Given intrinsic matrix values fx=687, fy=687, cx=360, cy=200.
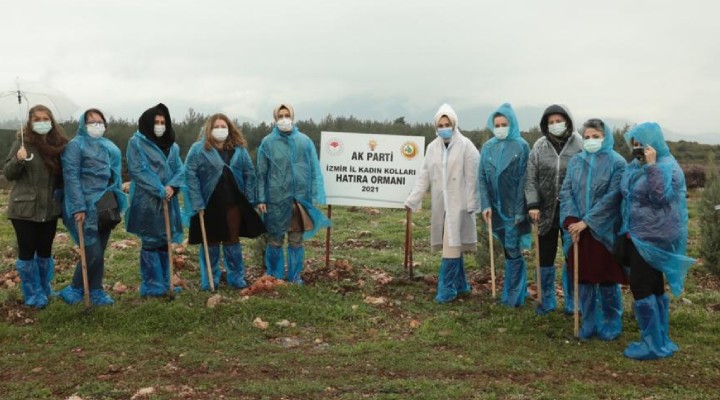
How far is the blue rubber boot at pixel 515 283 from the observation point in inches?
312

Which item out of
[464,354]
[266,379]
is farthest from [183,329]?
[464,354]

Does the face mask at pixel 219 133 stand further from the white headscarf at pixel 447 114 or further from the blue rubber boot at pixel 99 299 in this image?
the white headscarf at pixel 447 114

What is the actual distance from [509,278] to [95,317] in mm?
4643

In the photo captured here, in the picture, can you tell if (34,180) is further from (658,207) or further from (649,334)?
(649,334)

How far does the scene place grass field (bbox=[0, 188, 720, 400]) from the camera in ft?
18.4

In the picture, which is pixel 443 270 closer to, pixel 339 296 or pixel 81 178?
pixel 339 296

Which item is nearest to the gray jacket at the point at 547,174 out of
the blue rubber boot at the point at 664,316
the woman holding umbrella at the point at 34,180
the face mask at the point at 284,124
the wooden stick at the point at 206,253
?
the blue rubber boot at the point at 664,316

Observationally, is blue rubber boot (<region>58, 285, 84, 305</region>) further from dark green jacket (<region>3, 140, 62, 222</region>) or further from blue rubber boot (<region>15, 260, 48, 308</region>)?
dark green jacket (<region>3, 140, 62, 222</region>)

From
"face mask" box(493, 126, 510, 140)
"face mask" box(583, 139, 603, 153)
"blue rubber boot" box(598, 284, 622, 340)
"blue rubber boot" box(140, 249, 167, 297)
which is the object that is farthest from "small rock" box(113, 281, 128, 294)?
"face mask" box(583, 139, 603, 153)

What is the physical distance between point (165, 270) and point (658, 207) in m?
5.62

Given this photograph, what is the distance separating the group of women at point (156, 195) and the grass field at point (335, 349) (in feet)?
1.62

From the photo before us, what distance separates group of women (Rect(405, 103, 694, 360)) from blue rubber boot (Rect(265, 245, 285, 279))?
1.78 metres

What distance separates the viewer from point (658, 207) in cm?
609

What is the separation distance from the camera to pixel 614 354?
645 cm
